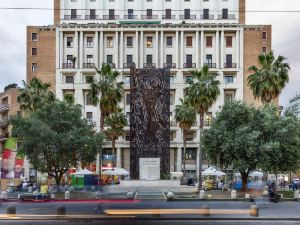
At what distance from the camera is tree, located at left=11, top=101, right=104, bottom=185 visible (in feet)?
204

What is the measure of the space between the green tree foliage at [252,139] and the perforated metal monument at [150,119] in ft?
22.7

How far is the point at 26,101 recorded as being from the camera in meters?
75.3

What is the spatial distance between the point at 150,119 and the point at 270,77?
14.2 m

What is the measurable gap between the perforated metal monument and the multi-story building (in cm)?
3784

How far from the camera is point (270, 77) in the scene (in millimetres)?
64562

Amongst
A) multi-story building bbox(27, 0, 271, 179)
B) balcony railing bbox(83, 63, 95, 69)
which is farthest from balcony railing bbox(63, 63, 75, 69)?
balcony railing bbox(83, 63, 95, 69)

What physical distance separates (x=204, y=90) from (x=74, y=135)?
1680 cm

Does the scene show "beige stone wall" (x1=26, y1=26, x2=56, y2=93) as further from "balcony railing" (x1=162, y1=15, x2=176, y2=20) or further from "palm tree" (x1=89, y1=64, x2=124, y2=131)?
"palm tree" (x1=89, y1=64, x2=124, y2=131)

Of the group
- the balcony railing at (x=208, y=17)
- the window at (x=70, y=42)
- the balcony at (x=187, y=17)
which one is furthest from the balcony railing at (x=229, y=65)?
the window at (x=70, y=42)

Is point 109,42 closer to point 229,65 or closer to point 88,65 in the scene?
point 88,65

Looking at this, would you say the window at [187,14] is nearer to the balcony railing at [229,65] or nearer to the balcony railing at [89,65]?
the balcony railing at [229,65]

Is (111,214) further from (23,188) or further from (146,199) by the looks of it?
(23,188)

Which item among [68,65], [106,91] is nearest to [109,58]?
[68,65]

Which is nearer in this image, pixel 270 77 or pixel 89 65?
pixel 270 77
